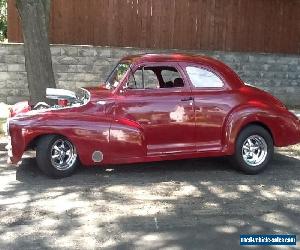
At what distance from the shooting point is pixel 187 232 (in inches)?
213

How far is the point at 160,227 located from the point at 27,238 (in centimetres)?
137

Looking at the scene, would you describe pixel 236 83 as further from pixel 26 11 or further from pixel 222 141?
pixel 26 11

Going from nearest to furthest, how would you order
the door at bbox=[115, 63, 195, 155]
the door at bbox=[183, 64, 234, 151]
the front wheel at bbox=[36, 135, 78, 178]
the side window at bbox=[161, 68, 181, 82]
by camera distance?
the front wheel at bbox=[36, 135, 78, 178] < the door at bbox=[115, 63, 195, 155] < the door at bbox=[183, 64, 234, 151] < the side window at bbox=[161, 68, 181, 82]

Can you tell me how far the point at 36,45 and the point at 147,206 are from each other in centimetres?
464

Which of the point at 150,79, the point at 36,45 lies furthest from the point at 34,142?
the point at 36,45

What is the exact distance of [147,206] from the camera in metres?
6.22

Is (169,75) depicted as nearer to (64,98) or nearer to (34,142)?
(64,98)

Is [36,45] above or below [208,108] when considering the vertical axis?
above

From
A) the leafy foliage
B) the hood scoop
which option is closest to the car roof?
the hood scoop

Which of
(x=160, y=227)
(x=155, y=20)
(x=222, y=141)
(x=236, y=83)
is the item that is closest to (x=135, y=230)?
(x=160, y=227)

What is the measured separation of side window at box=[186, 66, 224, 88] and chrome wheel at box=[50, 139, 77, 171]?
2.06 metres

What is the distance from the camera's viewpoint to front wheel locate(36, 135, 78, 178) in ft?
23.7

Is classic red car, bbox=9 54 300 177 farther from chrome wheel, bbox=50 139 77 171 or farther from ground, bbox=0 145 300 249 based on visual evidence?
ground, bbox=0 145 300 249

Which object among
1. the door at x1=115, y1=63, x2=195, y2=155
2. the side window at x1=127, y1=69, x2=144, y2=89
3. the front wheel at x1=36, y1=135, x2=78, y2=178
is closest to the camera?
the front wheel at x1=36, y1=135, x2=78, y2=178
